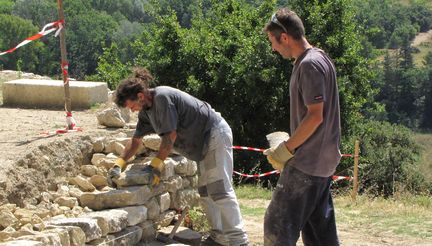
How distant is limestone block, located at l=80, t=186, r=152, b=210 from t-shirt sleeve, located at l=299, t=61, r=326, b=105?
2.34m

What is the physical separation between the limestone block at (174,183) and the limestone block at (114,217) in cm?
90

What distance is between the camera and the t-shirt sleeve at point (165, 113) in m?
5.13

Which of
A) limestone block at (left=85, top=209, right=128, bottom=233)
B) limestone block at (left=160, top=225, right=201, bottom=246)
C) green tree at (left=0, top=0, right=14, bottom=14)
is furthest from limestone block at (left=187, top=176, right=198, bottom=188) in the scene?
green tree at (left=0, top=0, right=14, bottom=14)

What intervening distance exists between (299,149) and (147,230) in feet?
8.01

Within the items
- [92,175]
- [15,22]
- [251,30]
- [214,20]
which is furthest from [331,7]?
[15,22]

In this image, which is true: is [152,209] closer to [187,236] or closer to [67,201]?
Answer: [187,236]

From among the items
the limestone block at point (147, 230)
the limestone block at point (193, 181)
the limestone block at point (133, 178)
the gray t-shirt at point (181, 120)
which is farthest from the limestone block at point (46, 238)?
the limestone block at point (193, 181)

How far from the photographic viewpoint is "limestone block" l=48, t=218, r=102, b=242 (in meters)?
4.94

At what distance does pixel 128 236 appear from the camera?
5.53 meters

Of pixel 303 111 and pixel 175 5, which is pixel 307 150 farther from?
pixel 175 5

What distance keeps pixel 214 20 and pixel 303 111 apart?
55.2 feet

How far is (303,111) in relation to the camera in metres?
3.95

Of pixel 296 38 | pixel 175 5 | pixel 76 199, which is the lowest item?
pixel 76 199

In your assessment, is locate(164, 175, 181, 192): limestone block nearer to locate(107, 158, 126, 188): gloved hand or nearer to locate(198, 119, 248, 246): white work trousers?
locate(107, 158, 126, 188): gloved hand
